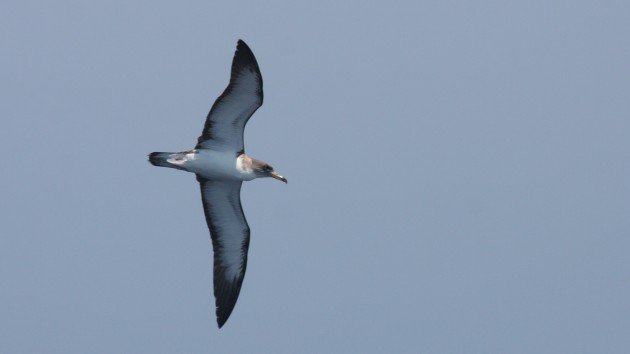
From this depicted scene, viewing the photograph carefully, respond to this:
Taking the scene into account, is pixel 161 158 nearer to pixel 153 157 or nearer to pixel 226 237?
pixel 153 157

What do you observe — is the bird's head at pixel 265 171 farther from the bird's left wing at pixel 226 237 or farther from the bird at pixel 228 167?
the bird's left wing at pixel 226 237

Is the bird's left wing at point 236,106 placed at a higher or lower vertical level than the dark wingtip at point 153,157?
higher

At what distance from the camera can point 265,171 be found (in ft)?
78.9

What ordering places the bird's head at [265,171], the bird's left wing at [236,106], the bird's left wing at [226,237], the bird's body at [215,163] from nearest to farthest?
the bird's left wing at [236,106] < the bird's body at [215,163] < the bird's head at [265,171] < the bird's left wing at [226,237]

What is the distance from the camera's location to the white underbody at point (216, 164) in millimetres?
23531

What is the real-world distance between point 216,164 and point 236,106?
1.67 metres

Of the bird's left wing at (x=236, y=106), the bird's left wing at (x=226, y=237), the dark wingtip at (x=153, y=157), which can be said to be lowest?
the bird's left wing at (x=226, y=237)

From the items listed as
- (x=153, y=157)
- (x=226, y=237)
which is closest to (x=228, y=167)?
(x=153, y=157)

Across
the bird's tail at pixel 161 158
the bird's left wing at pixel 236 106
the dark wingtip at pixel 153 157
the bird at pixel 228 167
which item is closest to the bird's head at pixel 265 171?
the bird at pixel 228 167

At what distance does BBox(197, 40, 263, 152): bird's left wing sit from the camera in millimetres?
22656

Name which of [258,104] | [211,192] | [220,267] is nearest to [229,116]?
[258,104]

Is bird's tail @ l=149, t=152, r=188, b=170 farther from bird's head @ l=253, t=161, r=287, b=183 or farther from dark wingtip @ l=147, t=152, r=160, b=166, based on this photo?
bird's head @ l=253, t=161, r=287, b=183

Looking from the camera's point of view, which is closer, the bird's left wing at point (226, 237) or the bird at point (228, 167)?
the bird at point (228, 167)

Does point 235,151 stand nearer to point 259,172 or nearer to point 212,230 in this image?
point 259,172
